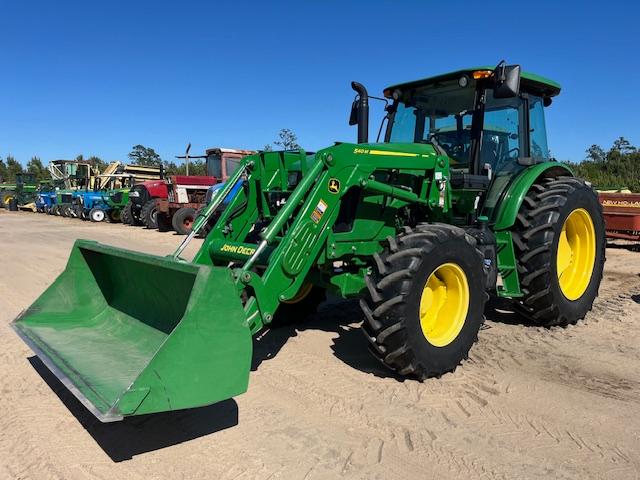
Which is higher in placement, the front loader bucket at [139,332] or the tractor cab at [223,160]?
the tractor cab at [223,160]

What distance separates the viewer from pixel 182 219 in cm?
1577

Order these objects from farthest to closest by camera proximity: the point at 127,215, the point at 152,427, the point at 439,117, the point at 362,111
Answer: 1. the point at 127,215
2. the point at 439,117
3. the point at 362,111
4. the point at 152,427

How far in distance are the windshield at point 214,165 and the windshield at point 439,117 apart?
12421mm

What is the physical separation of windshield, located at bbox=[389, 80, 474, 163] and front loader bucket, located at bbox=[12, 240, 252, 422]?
122 inches

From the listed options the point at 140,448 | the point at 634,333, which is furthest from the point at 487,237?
the point at 140,448

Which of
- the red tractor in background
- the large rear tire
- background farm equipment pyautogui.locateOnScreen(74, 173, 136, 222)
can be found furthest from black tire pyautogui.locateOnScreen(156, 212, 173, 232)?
background farm equipment pyautogui.locateOnScreen(74, 173, 136, 222)

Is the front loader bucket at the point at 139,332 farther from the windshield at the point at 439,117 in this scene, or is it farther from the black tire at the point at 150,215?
the black tire at the point at 150,215

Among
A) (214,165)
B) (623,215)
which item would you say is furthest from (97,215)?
(623,215)

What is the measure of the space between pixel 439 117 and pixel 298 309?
2.48 m

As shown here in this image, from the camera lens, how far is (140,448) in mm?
2975

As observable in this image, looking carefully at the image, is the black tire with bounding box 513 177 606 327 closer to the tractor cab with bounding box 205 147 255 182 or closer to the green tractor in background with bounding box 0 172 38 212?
the tractor cab with bounding box 205 147 255 182

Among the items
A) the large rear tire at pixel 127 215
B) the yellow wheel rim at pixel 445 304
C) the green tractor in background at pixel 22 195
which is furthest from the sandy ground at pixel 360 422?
the green tractor in background at pixel 22 195

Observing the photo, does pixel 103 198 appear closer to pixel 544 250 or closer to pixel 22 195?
pixel 22 195

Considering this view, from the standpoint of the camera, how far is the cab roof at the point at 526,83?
A: 503 centimetres
